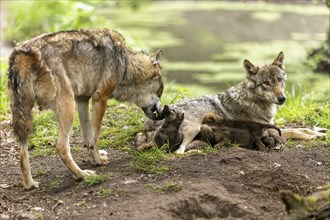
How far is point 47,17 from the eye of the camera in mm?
17234

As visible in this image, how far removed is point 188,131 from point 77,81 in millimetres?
1585

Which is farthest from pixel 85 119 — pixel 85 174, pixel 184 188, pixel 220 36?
pixel 220 36

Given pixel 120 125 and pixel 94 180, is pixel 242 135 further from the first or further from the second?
pixel 120 125

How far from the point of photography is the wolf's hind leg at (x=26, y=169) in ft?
20.3

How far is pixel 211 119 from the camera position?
754cm

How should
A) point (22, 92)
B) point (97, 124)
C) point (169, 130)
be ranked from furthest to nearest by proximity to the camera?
point (169, 130) → point (97, 124) → point (22, 92)

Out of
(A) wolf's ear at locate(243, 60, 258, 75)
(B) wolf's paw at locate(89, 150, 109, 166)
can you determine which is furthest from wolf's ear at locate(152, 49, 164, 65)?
(B) wolf's paw at locate(89, 150, 109, 166)

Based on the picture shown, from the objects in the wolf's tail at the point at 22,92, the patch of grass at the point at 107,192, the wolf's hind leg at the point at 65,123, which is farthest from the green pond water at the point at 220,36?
the patch of grass at the point at 107,192

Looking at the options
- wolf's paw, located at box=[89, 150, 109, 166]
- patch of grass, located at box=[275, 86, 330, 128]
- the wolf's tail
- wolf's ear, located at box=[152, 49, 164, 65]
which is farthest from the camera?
patch of grass, located at box=[275, 86, 330, 128]

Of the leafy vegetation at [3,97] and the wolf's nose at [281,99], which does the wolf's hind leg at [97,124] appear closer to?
the wolf's nose at [281,99]

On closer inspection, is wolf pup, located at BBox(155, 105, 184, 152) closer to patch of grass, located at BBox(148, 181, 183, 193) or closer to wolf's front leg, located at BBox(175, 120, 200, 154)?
wolf's front leg, located at BBox(175, 120, 200, 154)

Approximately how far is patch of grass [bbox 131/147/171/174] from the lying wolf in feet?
1.73

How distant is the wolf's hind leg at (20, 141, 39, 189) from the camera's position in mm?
6176

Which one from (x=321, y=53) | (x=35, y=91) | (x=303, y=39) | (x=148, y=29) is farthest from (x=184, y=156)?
(x=148, y=29)
